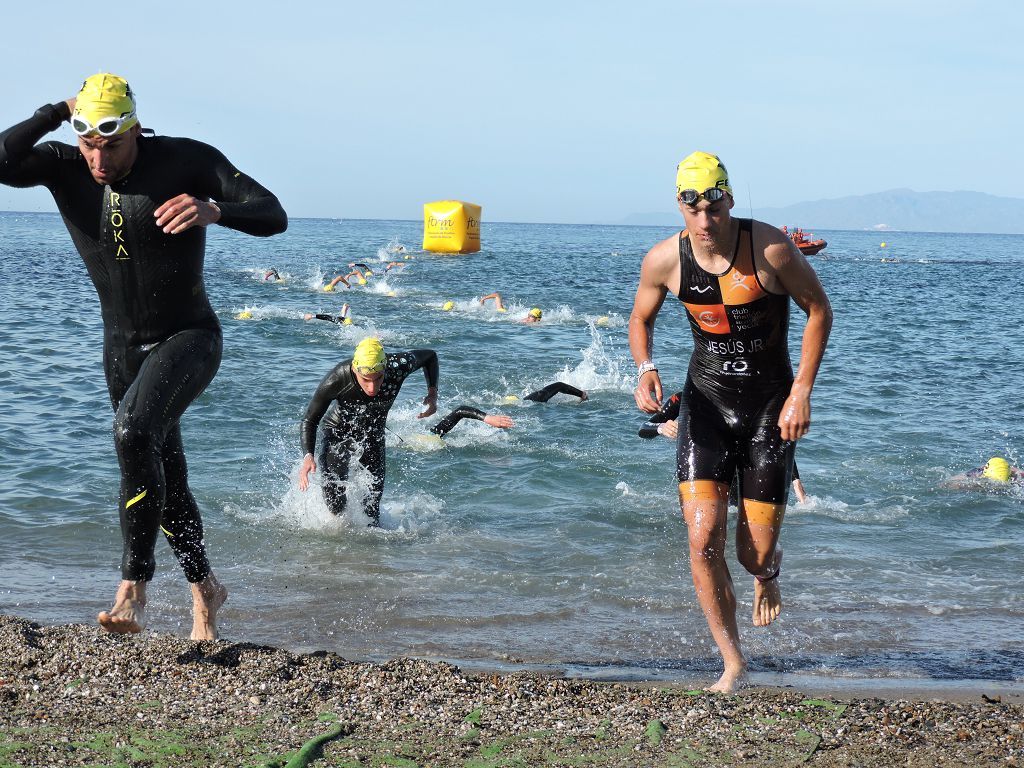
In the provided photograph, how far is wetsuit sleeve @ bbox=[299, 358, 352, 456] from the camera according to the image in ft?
27.5

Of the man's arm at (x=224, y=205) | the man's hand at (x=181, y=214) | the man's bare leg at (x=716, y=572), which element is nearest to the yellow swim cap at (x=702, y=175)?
the man's bare leg at (x=716, y=572)

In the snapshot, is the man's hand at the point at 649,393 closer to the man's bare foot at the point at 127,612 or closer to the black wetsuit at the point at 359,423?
the man's bare foot at the point at 127,612

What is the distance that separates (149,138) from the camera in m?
4.59

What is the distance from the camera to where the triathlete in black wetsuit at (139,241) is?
430 centimetres

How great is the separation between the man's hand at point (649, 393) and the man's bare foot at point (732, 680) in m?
1.22

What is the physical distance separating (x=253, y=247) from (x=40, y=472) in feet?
172

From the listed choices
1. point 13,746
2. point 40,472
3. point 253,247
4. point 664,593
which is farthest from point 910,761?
point 253,247

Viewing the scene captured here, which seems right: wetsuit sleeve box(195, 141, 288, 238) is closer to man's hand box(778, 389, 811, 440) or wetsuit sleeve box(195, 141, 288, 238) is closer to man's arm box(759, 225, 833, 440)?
man's arm box(759, 225, 833, 440)

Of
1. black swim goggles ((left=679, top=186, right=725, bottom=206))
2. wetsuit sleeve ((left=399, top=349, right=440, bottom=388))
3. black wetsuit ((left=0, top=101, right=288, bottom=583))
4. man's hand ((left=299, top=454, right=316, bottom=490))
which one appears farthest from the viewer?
wetsuit sleeve ((left=399, top=349, right=440, bottom=388))

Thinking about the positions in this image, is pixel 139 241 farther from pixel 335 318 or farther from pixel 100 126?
pixel 335 318

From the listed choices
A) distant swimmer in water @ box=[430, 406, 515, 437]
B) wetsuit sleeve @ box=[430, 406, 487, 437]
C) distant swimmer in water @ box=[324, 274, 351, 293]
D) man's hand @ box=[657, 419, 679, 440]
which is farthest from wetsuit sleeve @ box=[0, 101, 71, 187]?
distant swimmer in water @ box=[324, 274, 351, 293]

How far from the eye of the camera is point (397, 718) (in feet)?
13.5

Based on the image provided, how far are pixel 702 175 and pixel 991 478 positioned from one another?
7.52 metres

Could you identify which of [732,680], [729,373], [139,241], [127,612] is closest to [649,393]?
[729,373]
